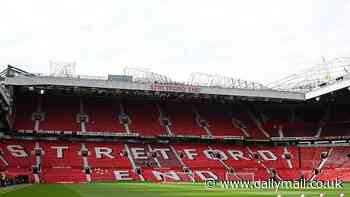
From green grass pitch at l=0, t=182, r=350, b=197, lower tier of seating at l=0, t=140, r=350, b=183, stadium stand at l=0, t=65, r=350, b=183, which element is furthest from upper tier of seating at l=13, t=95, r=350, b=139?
green grass pitch at l=0, t=182, r=350, b=197

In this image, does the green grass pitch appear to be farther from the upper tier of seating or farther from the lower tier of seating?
the upper tier of seating

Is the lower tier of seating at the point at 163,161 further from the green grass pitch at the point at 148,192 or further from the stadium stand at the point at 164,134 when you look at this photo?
the green grass pitch at the point at 148,192

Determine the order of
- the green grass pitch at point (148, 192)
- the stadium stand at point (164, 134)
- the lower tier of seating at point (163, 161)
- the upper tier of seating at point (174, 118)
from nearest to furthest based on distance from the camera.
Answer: the green grass pitch at point (148, 192), the lower tier of seating at point (163, 161), the stadium stand at point (164, 134), the upper tier of seating at point (174, 118)

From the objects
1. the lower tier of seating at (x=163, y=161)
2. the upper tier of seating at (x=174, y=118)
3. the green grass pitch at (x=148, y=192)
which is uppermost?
the green grass pitch at (x=148, y=192)

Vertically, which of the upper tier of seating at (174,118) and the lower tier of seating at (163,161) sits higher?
the upper tier of seating at (174,118)

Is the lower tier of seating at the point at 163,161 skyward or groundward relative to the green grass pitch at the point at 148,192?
groundward

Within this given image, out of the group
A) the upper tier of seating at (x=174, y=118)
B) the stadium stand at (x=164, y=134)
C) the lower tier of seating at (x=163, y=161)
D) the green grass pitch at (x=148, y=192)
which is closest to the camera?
the green grass pitch at (x=148, y=192)

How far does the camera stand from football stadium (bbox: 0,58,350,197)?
57906mm

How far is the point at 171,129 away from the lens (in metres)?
67.3

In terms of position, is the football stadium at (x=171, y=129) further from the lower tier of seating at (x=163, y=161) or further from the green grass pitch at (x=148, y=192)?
the green grass pitch at (x=148, y=192)

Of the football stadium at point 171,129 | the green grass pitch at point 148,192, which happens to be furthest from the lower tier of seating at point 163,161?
the green grass pitch at point 148,192

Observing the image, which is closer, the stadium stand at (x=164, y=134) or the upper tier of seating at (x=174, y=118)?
the stadium stand at (x=164, y=134)

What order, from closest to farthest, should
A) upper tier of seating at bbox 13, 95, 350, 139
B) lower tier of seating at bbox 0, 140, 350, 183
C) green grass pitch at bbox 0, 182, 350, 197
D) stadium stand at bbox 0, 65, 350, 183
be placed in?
green grass pitch at bbox 0, 182, 350, 197 → lower tier of seating at bbox 0, 140, 350, 183 → stadium stand at bbox 0, 65, 350, 183 → upper tier of seating at bbox 13, 95, 350, 139

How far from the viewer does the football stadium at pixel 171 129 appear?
5791 centimetres
